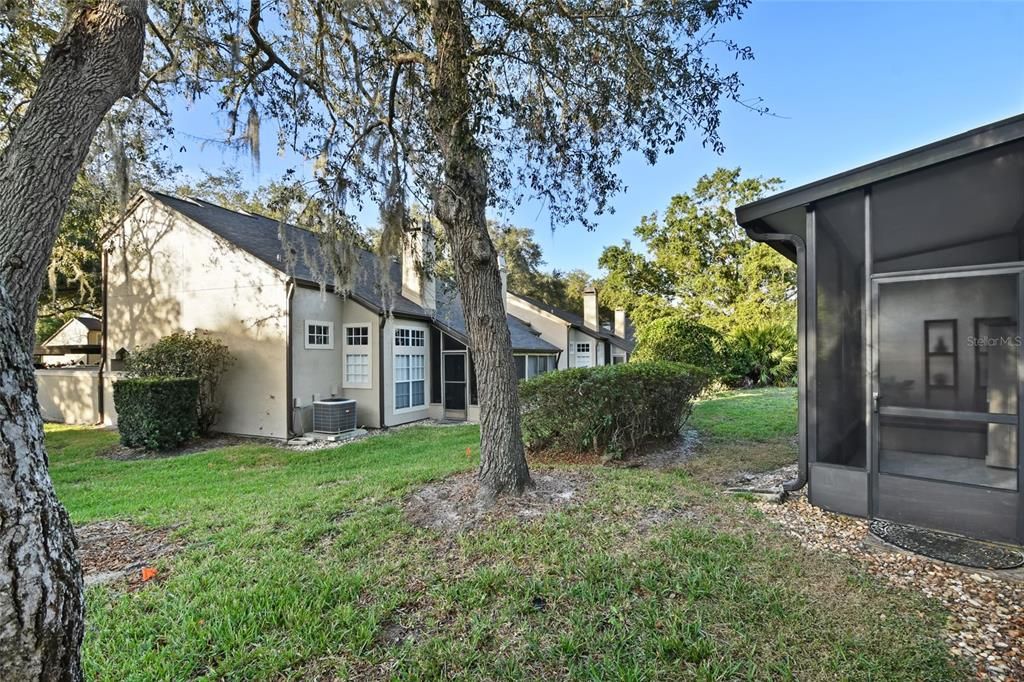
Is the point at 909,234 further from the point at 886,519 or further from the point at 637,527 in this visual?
the point at 637,527

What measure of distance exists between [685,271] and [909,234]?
1893 centimetres

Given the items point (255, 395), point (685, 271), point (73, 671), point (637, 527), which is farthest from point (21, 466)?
point (685, 271)

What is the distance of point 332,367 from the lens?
37.5 ft

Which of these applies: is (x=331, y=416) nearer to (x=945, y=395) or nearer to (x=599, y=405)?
(x=599, y=405)

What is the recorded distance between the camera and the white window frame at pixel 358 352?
11.5 metres

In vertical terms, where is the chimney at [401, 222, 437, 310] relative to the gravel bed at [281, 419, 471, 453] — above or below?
above

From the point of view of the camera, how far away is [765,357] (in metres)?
16.6

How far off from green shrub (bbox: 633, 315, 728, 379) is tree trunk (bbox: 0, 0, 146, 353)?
1401 cm

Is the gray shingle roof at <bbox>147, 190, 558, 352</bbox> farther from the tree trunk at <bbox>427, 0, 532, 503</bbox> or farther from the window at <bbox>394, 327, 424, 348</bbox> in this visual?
the tree trunk at <bbox>427, 0, 532, 503</bbox>

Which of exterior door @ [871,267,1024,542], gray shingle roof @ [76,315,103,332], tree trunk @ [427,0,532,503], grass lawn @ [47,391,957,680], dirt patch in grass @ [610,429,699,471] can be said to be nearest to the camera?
grass lawn @ [47,391,957,680]

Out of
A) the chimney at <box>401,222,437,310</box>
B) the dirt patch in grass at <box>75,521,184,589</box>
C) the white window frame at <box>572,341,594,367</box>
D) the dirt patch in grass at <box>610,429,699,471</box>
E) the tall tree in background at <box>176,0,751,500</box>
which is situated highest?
the tall tree in background at <box>176,0,751,500</box>

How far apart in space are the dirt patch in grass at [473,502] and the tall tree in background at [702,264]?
17.9 meters

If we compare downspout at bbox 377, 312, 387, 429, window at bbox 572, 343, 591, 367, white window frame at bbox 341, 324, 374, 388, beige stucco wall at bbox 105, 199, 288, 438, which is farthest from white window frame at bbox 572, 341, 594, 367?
beige stucco wall at bbox 105, 199, 288, 438

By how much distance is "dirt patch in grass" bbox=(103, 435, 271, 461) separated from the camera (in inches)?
359
